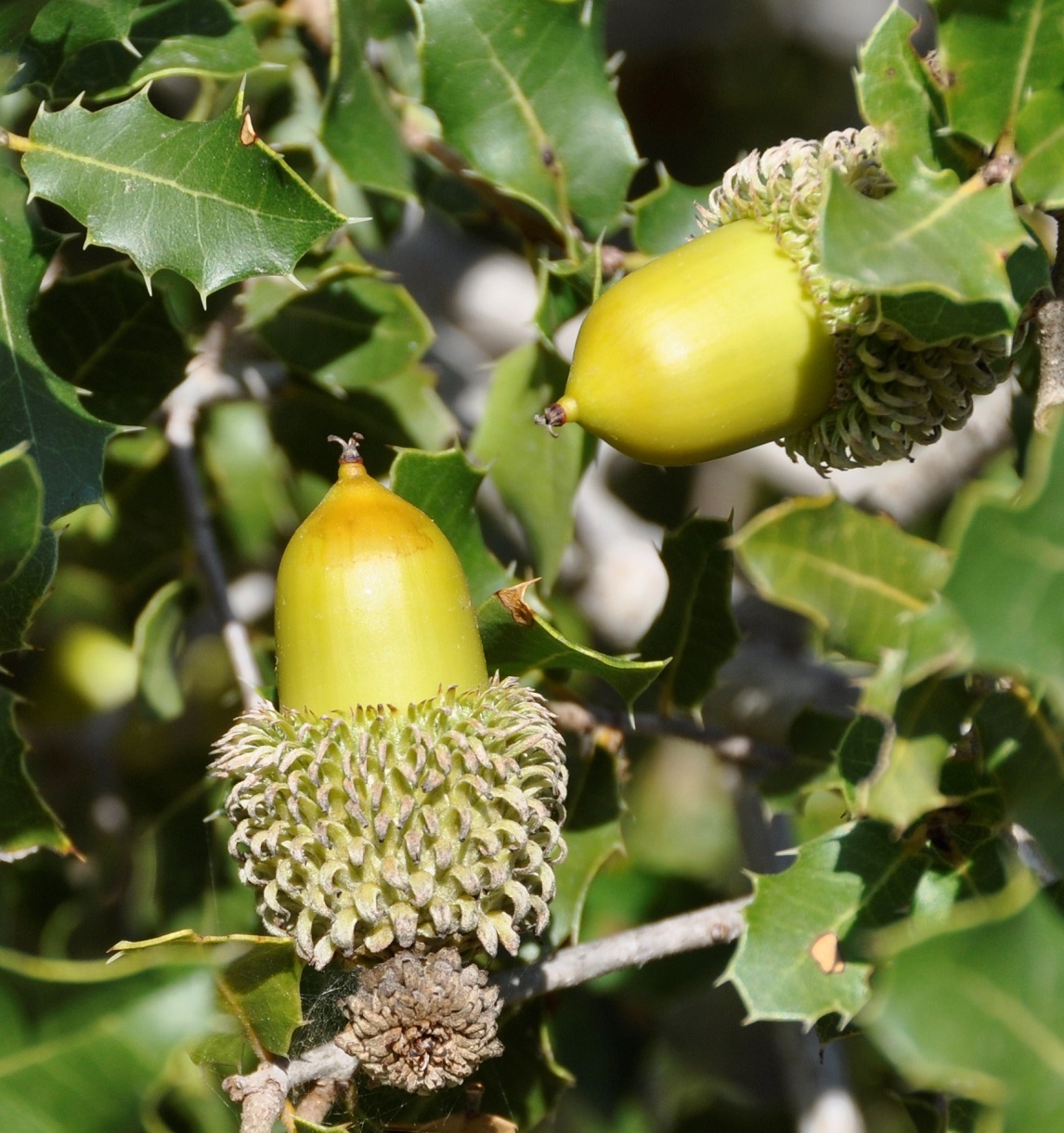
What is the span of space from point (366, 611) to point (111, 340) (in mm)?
723

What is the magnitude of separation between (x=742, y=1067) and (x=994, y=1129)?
8.01 feet

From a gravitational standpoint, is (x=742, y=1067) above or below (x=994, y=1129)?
below

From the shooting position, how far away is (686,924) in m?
1.39

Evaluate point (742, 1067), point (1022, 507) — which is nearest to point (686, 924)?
point (1022, 507)

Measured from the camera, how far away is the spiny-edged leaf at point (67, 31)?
1.36 m

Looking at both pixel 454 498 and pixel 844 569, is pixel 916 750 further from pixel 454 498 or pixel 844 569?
pixel 454 498

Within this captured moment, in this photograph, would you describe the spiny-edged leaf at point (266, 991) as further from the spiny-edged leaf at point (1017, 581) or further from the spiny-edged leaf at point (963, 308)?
the spiny-edged leaf at point (963, 308)

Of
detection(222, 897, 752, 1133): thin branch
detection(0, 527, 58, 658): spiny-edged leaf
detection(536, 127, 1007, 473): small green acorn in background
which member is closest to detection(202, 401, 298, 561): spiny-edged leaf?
detection(0, 527, 58, 658): spiny-edged leaf

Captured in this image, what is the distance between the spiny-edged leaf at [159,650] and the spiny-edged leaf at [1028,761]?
1284 mm

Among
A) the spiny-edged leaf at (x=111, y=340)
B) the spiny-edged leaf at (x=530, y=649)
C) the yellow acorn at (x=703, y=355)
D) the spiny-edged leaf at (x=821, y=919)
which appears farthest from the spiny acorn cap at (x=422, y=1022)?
the spiny-edged leaf at (x=111, y=340)

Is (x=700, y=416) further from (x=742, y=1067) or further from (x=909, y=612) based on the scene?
(x=742, y=1067)

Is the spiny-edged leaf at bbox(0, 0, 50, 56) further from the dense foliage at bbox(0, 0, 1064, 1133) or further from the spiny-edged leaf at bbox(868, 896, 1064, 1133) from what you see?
the spiny-edged leaf at bbox(868, 896, 1064, 1133)

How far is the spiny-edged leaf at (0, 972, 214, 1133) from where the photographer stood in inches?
32.3

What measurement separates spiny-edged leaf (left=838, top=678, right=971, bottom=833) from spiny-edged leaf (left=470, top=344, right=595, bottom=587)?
74 centimetres
